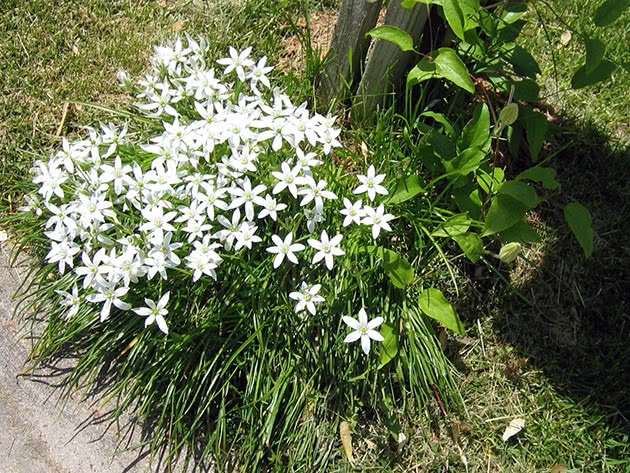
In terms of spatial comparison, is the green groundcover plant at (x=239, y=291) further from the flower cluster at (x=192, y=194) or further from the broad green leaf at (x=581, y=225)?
the broad green leaf at (x=581, y=225)

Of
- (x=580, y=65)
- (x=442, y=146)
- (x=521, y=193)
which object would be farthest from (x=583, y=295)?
(x=580, y=65)

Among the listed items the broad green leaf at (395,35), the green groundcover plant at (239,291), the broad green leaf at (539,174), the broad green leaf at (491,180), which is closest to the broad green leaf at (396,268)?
the green groundcover plant at (239,291)

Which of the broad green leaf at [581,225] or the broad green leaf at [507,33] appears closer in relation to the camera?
the broad green leaf at [581,225]

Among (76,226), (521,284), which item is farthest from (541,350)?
(76,226)

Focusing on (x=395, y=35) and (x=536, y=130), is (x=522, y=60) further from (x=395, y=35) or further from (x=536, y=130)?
(x=395, y=35)

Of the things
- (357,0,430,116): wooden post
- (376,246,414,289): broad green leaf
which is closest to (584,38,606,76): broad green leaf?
(357,0,430,116): wooden post

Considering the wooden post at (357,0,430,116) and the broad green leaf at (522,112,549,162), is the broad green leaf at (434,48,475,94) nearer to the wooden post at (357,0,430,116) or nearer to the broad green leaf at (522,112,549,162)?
the wooden post at (357,0,430,116)
